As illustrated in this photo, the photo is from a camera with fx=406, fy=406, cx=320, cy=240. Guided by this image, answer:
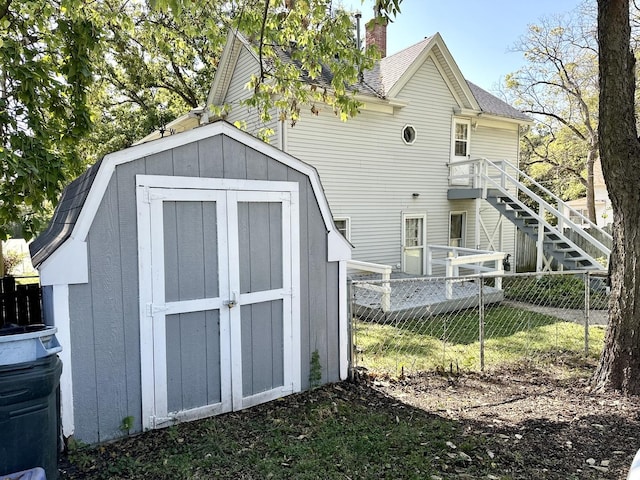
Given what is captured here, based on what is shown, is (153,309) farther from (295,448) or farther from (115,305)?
(295,448)

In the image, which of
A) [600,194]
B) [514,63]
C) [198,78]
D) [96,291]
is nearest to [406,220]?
[96,291]

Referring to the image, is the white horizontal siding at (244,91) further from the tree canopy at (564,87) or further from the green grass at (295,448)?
the tree canopy at (564,87)

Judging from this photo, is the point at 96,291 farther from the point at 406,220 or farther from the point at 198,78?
the point at 198,78

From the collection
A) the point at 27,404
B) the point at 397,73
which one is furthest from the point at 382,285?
the point at 27,404

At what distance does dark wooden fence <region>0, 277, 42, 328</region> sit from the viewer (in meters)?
4.01

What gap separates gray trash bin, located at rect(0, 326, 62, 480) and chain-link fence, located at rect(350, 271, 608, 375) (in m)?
3.31

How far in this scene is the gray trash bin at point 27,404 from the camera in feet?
8.22

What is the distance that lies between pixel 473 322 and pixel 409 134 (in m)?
6.70

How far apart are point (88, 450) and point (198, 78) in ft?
61.6

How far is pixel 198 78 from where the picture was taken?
1923cm

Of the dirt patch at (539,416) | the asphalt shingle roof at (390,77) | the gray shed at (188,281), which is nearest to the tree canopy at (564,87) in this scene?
the asphalt shingle roof at (390,77)

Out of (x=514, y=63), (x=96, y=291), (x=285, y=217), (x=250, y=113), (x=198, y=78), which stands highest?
(x=514, y=63)

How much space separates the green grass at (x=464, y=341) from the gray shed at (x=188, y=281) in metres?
1.82

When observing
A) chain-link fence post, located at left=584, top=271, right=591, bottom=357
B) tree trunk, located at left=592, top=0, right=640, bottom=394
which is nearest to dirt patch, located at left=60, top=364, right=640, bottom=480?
tree trunk, located at left=592, top=0, right=640, bottom=394
